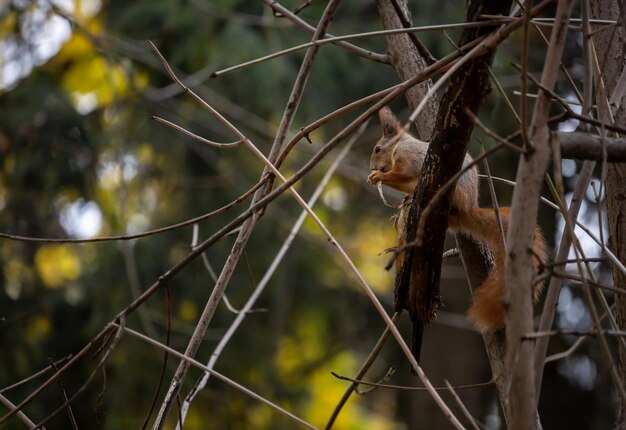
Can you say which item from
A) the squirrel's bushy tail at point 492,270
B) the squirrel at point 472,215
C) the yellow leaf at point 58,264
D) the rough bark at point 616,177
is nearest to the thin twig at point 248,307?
the squirrel at point 472,215

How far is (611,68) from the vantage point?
1610 millimetres

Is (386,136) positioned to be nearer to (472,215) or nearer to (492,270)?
(472,215)

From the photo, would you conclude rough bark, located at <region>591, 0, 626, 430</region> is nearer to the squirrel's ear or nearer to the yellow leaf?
the squirrel's ear

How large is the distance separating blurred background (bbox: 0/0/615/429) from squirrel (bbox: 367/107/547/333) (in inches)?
104

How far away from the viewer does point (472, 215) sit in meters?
1.80

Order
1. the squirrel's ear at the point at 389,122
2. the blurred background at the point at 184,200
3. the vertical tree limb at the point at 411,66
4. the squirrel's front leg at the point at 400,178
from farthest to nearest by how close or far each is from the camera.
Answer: the blurred background at the point at 184,200 < the squirrel's ear at the point at 389,122 < the squirrel's front leg at the point at 400,178 < the vertical tree limb at the point at 411,66

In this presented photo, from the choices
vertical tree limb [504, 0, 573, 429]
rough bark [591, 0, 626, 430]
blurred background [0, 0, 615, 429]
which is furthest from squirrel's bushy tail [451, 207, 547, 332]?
blurred background [0, 0, 615, 429]

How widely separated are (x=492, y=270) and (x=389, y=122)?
0.86 metres

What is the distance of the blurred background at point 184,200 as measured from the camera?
5082mm

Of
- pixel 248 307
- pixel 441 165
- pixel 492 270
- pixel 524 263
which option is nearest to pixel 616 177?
pixel 492 270

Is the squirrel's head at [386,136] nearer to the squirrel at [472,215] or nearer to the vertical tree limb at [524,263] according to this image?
the squirrel at [472,215]

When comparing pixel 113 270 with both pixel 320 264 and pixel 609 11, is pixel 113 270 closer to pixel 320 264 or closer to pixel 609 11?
pixel 320 264

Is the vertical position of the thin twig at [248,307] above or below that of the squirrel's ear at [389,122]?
below

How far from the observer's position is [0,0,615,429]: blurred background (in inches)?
200
